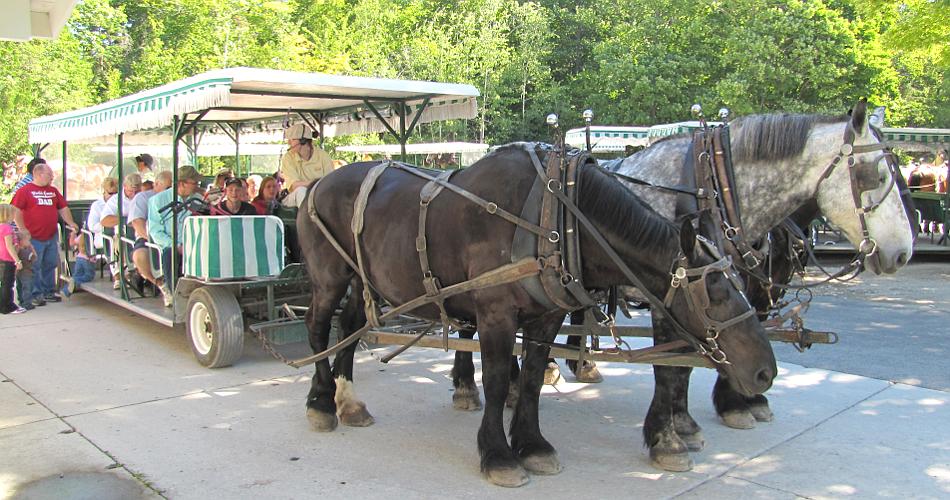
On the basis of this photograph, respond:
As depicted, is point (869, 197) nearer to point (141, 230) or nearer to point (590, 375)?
point (590, 375)

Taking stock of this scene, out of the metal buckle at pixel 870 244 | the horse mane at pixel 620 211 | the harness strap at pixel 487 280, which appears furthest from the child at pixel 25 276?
the metal buckle at pixel 870 244

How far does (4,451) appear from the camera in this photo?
452 centimetres

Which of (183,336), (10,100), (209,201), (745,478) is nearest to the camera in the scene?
(745,478)

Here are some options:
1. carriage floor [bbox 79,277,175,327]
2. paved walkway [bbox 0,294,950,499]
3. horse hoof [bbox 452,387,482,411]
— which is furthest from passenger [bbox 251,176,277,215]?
horse hoof [bbox 452,387,482,411]

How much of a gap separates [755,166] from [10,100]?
2090 cm

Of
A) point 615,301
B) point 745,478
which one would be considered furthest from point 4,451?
point 745,478

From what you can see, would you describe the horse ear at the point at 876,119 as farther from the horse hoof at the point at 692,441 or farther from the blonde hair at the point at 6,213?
the blonde hair at the point at 6,213

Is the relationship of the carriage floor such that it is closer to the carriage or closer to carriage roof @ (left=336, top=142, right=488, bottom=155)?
the carriage

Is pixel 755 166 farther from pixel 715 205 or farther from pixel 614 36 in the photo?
pixel 614 36

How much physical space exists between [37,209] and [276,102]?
3911 mm

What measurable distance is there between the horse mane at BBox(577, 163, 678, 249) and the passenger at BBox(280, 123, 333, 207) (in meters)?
3.98

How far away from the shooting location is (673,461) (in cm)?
415

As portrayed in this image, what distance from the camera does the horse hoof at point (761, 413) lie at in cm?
504

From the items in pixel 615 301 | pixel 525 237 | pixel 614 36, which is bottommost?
pixel 615 301
